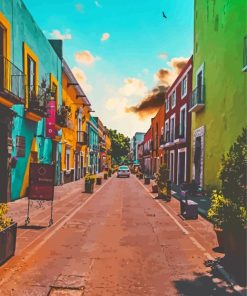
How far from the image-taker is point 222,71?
18.6m

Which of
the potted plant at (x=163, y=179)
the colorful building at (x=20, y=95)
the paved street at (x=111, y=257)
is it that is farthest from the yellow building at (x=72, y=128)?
the paved street at (x=111, y=257)

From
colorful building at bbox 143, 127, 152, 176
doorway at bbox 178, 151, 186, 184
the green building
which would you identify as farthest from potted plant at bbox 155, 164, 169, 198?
colorful building at bbox 143, 127, 152, 176

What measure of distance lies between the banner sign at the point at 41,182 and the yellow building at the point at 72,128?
1272 centimetres

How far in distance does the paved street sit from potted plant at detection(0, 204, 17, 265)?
202mm

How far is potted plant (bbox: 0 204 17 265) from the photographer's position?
22.9 feet

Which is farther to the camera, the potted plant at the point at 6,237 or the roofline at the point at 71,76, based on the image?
the roofline at the point at 71,76

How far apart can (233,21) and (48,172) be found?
1213 centimetres

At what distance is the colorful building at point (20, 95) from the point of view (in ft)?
49.8

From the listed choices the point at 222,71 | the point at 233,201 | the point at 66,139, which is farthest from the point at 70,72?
the point at 233,201

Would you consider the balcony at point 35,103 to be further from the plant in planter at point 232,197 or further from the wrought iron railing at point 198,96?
the plant in planter at point 232,197

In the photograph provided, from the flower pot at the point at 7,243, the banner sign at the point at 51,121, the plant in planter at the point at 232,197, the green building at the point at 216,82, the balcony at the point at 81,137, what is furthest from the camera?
the balcony at the point at 81,137

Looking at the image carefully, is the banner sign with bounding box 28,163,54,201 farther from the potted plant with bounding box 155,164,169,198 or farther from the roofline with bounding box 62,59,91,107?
the roofline with bounding box 62,59,91,107

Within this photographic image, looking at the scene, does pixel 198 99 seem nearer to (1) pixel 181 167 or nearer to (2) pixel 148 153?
(1) pixel 181 167

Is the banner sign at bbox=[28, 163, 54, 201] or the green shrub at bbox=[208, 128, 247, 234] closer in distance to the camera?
the green shrub at bbox=[208, 128, 247, 234]
